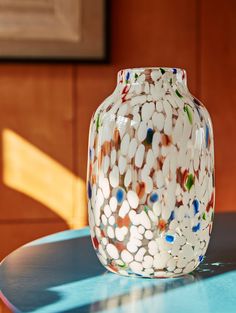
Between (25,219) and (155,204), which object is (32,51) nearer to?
(25,219)

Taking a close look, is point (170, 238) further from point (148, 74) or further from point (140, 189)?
point (148, 74)

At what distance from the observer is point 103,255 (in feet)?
A: 3.51

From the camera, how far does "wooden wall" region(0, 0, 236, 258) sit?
9.36 feet

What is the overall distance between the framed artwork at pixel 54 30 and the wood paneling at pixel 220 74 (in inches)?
20.5

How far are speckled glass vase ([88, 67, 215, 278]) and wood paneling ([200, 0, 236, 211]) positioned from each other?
202 cm

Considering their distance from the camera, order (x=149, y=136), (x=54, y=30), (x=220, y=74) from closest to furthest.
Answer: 1. (x=149, y=136)
2. (x=54, y=30)
3. (x=220, y=74)

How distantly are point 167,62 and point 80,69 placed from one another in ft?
1.44

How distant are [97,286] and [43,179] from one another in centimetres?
192

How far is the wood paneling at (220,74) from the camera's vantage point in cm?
302

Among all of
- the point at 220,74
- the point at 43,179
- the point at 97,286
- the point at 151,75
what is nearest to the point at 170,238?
the point at 97,286

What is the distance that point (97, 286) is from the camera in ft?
3.26

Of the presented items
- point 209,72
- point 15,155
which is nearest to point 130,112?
point 15,155

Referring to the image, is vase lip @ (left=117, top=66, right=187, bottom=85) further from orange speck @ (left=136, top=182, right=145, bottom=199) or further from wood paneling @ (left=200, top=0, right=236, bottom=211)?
wood paneling @ (left=200, top=0, right=236, bottom=211)

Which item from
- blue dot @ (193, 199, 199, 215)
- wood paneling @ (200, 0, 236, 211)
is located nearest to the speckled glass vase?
blue dot @ (193, 199, 199, 215)
